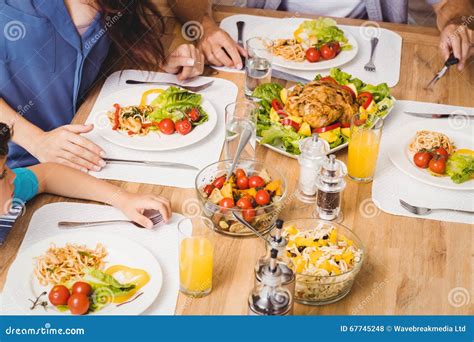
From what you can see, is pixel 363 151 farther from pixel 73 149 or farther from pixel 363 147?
pixel 73 149

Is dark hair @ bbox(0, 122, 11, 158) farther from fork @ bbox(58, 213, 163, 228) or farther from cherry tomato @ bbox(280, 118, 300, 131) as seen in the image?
cherry tomato @ bbox(280, 118, 300, 131)

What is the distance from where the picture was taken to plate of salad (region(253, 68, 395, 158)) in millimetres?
1850

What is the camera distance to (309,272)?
4.68 feet

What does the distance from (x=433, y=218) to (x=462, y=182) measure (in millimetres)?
155

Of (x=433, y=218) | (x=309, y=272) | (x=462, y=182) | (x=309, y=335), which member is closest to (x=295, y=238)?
(x=309, y=272)

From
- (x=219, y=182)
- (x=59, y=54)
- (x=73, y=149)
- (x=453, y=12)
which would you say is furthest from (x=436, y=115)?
(x=59, y=54)

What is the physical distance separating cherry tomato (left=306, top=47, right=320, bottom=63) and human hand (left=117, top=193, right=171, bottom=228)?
0.83 m

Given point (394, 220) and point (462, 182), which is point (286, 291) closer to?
point (394, 220)

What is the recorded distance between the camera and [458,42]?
2264 millimetres

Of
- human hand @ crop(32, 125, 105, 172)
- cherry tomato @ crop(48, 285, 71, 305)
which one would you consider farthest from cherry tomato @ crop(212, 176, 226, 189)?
cherry tomato @ crop(48, 285, 71, 305)

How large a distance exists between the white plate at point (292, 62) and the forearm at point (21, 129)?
76 cm

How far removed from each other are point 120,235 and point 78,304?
0.24 metres

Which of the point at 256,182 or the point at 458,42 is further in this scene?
the point at 458,42

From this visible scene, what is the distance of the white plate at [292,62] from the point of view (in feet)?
7.27
